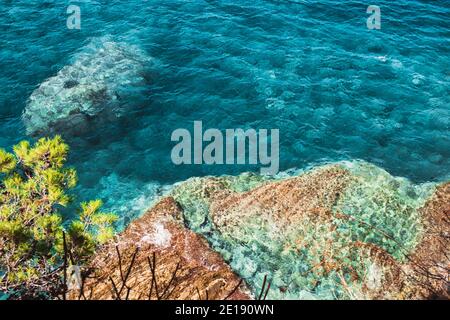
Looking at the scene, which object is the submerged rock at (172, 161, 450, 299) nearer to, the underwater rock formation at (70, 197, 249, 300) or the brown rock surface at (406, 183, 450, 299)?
the brown rock surface at (406, 183, 450, 299)

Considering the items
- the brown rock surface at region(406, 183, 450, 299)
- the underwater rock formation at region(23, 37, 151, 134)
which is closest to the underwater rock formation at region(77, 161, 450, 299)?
the brown rock surface at region(406, 183, 450, 299)

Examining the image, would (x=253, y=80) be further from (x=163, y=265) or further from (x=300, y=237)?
(x=163, y=265)

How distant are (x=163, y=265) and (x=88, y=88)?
13319 millimetres

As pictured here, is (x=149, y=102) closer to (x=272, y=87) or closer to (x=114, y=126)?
(x=114, y=126)

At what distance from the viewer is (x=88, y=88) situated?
22078 mm

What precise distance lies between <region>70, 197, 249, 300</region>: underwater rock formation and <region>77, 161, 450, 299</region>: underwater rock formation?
0.11 feet

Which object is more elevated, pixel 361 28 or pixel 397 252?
pixel 361 28

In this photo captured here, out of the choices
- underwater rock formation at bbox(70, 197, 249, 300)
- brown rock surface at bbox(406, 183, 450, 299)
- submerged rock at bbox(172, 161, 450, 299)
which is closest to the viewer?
underwater rock formation at bbox(70, 197, 249, 300)

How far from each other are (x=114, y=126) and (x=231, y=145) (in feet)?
19.9

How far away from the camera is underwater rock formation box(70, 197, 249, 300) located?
36.9ft

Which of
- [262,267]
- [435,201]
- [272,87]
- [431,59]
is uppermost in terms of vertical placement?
[431,59]

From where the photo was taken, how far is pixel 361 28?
2755 cm

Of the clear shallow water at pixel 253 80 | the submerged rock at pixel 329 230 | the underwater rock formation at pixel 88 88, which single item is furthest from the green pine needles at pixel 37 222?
the underwater rock formation at pixel 88 88
